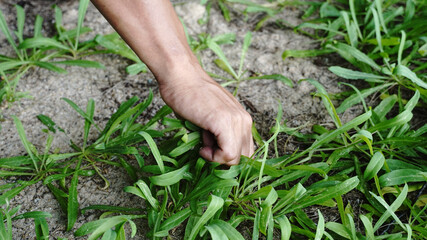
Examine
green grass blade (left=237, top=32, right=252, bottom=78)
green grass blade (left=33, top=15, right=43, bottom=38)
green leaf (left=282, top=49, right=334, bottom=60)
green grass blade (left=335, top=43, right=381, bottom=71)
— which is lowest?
green grass blade (left=335, top=43, right=381, bottom=71)

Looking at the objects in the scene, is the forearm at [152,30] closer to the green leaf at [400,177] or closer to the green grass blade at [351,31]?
the green leaf at [400,177]

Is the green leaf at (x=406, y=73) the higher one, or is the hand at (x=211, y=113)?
the hand at (x=211, y=113)

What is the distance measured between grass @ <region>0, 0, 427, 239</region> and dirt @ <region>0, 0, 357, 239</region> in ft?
0.16

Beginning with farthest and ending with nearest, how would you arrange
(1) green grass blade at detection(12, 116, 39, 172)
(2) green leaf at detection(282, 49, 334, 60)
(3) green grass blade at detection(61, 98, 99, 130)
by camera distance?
1. (2) green leaf at detection(282, 49, 334, 60)
2. (3) green grass blade at detection(61, 98, 99, 130)
3. (1) green grass blade at detection(12, 116, 39, 172)

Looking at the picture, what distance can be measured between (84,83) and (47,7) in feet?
2.22

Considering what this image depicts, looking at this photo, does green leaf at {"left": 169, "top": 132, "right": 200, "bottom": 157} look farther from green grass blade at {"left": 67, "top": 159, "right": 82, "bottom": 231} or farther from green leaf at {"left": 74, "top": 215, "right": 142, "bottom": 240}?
green grass blade at {"left": 67, "top": 159, "right": 82, "bottom": 231}

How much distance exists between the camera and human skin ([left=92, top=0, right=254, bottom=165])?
1.28 metres

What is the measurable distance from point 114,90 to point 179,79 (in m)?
0.61

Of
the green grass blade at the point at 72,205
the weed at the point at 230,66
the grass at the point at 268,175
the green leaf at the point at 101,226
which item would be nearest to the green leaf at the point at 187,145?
the grass at the point at 268,175

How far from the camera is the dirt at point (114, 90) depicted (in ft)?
4.76

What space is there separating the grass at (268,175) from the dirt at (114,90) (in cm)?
5

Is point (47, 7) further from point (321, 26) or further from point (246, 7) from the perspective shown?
point (321, 26)

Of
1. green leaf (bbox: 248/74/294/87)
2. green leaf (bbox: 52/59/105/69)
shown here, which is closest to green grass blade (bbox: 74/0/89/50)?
green leaf (bbox: 52/59/105/69)

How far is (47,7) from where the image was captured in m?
2.26
